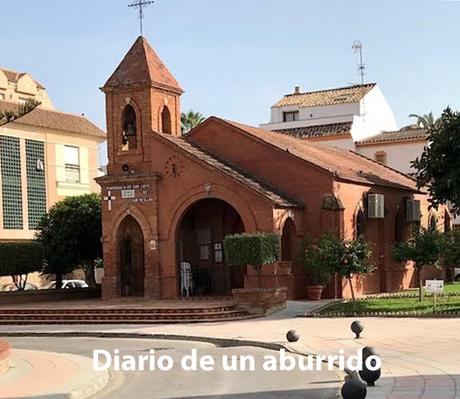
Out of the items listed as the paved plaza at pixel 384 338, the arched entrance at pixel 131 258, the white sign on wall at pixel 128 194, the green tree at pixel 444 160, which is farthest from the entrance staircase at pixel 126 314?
the green tree at pixel 444 160

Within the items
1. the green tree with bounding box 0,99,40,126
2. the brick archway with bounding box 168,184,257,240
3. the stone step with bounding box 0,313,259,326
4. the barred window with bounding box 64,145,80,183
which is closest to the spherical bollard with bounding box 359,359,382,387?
the green tree with bounding box 0,99,40,126

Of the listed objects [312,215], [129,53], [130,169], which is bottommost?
[312,215]

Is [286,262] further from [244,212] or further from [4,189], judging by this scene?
[4,189]

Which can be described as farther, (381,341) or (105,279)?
(105,279)

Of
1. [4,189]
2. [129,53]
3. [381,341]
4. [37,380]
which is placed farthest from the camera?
[4,189]

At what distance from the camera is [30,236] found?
51.8 m

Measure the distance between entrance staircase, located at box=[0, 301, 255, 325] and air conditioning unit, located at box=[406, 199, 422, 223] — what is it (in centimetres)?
1293

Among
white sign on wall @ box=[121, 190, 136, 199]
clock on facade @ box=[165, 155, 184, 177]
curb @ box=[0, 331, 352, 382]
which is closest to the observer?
curb @ box=[0, 331, 352, 382]

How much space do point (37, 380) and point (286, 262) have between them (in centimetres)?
1664

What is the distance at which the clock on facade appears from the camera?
32.5m

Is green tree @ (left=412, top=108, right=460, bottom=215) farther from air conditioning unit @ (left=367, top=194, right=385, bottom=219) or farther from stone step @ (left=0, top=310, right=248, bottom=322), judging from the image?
stone step @ (left=0, top=310, right=248, bottom=322)

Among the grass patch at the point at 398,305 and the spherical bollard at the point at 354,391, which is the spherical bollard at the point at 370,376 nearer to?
the spherical bollard at the point at 354,391

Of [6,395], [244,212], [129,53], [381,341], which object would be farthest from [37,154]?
[6,395]

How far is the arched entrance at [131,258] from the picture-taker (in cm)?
3409
